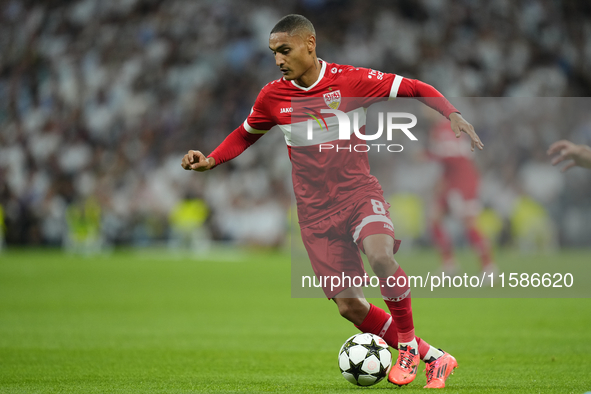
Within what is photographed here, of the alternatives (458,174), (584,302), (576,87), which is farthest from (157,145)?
(584,302)

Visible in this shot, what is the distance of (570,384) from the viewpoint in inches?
180

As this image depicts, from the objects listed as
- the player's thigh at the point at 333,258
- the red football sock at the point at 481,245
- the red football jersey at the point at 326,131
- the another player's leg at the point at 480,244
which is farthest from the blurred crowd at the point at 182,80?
the player's thigh at the point at 333,258

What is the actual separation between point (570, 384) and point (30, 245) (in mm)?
21439

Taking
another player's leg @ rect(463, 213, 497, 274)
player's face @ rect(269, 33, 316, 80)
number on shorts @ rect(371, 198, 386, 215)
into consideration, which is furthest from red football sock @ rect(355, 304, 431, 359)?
another player's leg @ rect(463, 213, 497, 274)

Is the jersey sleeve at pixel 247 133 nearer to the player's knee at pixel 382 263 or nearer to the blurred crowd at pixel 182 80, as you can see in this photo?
the player's knee at pixel 382 263

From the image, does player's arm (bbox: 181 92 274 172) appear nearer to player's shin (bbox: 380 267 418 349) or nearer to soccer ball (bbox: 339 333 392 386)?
player's shin (bbox: 380 267 418 349)

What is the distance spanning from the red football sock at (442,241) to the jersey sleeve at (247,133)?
20.9 feet

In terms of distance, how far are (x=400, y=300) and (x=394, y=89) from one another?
1.36 meters

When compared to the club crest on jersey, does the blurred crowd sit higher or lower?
higher

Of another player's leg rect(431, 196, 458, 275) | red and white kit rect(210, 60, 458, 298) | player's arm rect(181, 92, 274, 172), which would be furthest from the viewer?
another player's leg rect(431, 196, 458, 275)

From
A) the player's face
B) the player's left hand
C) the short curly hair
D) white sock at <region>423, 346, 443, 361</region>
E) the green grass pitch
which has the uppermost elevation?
the short curly hair

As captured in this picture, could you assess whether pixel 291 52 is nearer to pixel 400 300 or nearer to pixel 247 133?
pixel 247 133

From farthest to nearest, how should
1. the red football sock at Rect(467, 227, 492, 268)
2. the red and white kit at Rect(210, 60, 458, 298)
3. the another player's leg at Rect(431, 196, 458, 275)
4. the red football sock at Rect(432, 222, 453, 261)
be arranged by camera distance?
the another player's leg at Rect(431, 196, 458, 275) → the red football sock at Rect(432, 222, 453, 261) → the red football sock at Rect(467, 227, 492, 268) → the red and white kit at Rect(210, 60, 458, 298)

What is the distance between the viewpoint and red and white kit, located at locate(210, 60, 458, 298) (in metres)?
4.76
